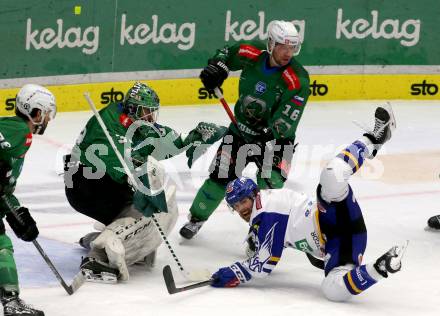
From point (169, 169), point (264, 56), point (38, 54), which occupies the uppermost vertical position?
point (264, 56)

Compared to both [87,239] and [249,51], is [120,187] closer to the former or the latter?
[87,239]

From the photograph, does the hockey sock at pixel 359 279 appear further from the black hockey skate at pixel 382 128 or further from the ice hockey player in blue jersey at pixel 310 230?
the black hockey skate at pixel 382 128

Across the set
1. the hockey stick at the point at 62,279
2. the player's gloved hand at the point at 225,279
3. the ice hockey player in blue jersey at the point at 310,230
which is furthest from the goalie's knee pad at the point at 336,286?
the hockey stick at the point at 62,279

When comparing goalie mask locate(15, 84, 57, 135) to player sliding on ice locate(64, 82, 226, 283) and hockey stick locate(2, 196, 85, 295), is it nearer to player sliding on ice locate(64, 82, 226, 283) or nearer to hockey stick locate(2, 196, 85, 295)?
hockey stick locate(2, 196, 85, 295)

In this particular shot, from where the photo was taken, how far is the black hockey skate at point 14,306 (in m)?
5.43

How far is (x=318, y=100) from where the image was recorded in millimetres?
10891

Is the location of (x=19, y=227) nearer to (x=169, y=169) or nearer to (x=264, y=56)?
(x=264, y=56)

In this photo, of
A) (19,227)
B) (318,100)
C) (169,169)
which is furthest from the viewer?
(318,100)

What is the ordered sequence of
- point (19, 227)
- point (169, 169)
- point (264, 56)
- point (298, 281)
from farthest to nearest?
point (169, 169) → point (264, 56) → point (298, 281) → point (19, 227)

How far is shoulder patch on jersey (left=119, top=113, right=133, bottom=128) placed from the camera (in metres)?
6.55

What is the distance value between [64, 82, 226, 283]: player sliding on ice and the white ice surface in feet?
0.53

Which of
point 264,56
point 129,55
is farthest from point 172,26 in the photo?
point 264,56

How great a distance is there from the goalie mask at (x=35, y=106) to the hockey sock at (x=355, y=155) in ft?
5.22

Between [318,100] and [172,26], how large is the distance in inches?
63.9
